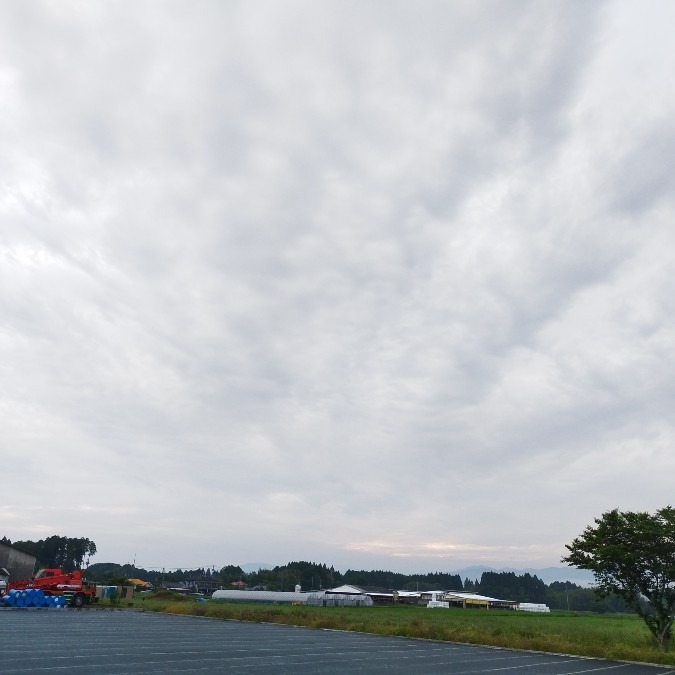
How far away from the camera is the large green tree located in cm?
3253

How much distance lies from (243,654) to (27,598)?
39.7 m

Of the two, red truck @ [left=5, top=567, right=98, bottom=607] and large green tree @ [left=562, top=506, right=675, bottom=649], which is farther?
red truck @ [left=5, top=567, right=98, bottom=607]

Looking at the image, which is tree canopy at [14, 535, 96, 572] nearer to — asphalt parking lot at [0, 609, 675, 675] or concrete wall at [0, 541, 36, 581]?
concrete wall at [0, 541, 36, 581]

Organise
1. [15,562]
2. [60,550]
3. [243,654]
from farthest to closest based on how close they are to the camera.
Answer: [60,550]
[15,562]
[243,654]

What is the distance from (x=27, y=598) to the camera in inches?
2176

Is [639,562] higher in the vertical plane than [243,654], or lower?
higher

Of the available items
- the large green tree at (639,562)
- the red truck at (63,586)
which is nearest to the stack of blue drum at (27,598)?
the red truck at (63,586)

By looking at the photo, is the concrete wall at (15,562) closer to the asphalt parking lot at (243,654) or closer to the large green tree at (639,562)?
the asphalt parking lot at (243,654)

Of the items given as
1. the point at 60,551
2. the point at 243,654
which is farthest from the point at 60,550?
the point at 243,654

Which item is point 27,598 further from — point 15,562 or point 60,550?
point 60,550

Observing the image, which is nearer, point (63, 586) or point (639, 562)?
point (639, 562)

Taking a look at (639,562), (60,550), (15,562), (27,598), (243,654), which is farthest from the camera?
(60,550)

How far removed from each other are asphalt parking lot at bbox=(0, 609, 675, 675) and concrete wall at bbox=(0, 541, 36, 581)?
163 ft

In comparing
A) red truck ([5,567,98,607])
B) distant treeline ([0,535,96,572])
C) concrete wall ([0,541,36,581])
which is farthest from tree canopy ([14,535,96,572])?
red truck ([5,567,98,607])
